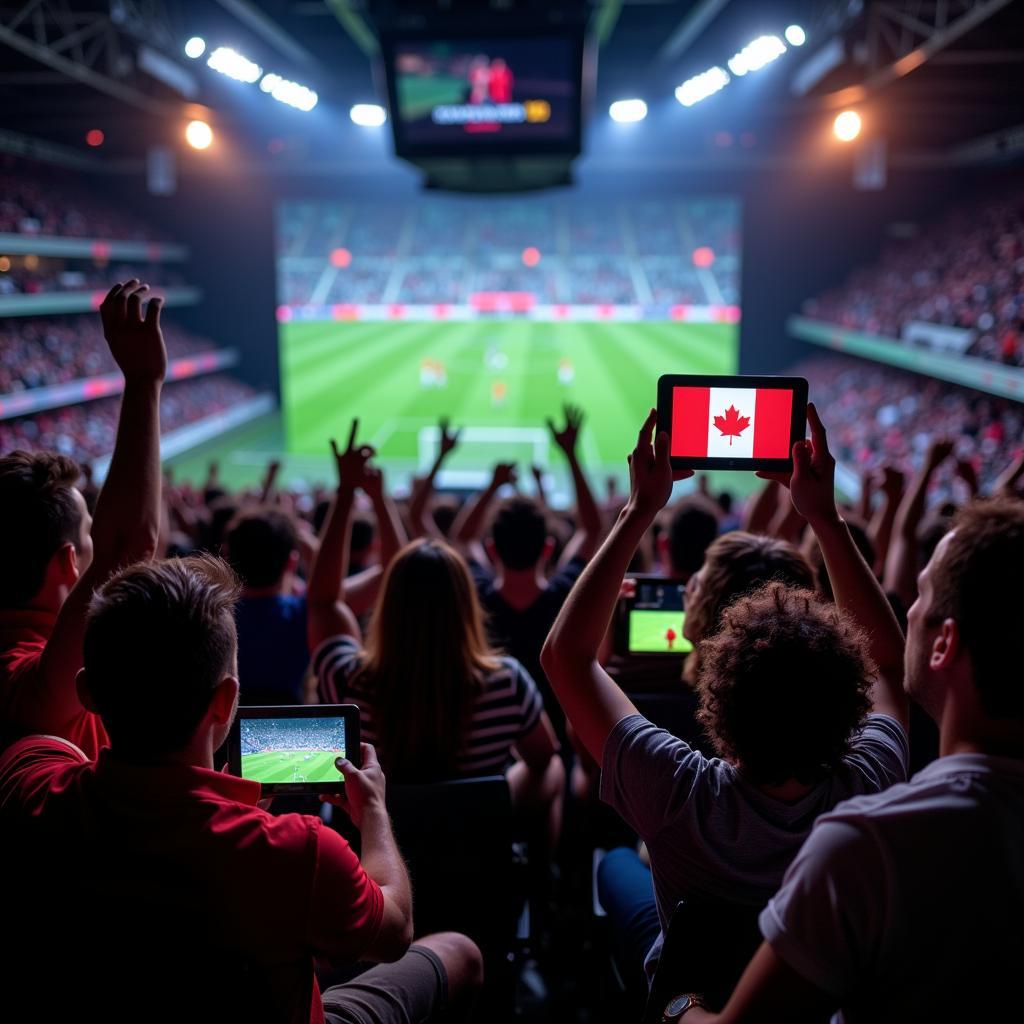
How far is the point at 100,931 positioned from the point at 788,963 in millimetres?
1069

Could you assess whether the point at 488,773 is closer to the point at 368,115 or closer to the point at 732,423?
the point at 732,423

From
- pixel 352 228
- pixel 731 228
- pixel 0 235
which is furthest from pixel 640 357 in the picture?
pixel 0 235

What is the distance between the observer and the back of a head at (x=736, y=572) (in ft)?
9.16

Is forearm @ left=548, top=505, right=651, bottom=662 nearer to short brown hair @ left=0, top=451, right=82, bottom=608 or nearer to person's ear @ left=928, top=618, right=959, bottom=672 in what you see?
person's ear @ left=928, top=618, right=959, bottom=672

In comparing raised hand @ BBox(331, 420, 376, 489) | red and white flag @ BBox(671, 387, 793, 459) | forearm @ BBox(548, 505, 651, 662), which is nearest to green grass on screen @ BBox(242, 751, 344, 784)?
forearm @ BBox(548, 505, 651, 662)

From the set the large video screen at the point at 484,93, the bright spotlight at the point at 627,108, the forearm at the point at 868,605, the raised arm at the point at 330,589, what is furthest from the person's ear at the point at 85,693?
the bright spotlight at the point at 627,108

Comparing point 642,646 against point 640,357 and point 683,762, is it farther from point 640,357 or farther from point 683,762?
point 640,357

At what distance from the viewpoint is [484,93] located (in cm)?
1031

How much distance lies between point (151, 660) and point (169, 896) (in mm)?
384

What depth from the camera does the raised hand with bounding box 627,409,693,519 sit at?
6.68 feet

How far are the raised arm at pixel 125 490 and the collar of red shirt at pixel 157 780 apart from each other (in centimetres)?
53

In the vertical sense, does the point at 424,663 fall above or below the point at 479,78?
below

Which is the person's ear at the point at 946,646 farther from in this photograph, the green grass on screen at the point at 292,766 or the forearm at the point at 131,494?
the forearm at the point at 131,494

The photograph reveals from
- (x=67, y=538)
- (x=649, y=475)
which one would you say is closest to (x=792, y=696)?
(x=649, y=475)
